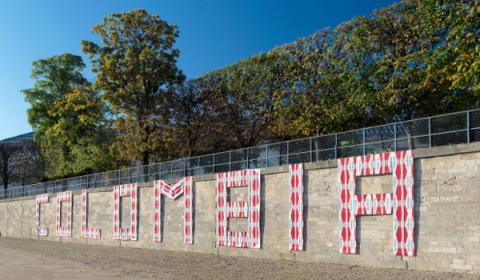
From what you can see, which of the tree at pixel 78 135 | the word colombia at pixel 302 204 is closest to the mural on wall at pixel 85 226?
the tree at pixel 78 135

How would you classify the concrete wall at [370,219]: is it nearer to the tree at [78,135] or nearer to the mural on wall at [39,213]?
the tree at [78,135]

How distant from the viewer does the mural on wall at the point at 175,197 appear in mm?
27828

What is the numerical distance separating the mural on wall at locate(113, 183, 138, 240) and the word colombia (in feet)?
0.31

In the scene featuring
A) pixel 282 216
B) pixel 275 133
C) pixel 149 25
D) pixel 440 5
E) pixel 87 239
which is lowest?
pixel 87 239

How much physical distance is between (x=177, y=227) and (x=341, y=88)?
11.0 m

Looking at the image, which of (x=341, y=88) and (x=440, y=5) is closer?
(x=440, y=5)

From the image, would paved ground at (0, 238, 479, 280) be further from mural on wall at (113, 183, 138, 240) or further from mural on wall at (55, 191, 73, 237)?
mural on wall at (55, 191, 73, 237)

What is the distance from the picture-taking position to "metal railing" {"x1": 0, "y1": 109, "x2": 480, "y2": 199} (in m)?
17.2

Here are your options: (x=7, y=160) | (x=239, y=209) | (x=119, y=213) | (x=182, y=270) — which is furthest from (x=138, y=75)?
(x=7, y=160)

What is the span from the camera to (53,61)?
52.0 meters

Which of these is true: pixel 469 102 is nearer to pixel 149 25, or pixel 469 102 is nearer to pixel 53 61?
pixel 149 25

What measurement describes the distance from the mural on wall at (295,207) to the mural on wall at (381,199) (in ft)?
6.69

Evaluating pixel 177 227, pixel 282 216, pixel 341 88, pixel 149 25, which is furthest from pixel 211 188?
pixel 149 25

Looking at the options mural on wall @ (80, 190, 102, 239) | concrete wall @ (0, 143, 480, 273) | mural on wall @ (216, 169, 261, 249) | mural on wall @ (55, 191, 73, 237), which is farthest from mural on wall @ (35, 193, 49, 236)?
mural on wall @ (216, 169, 261, 249)
